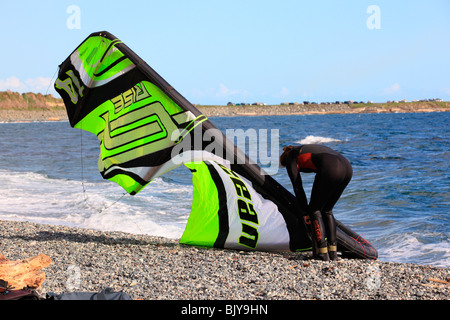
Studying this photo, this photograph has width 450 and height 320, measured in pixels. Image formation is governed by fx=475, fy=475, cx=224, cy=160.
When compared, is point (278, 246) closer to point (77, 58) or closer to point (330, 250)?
point (330, 250)

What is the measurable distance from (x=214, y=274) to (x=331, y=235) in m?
1.66

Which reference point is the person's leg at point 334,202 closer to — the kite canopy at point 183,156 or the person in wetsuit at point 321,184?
the person in wetsuit at point 321,184

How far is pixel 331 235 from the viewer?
600 centimetres

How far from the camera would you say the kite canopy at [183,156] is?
255 inches

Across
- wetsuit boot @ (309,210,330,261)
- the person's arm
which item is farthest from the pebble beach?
the person's arm

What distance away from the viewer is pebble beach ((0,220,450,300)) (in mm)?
4711

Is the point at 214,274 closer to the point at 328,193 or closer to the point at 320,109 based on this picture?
the point at 328,193

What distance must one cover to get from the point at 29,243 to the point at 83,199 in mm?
5236

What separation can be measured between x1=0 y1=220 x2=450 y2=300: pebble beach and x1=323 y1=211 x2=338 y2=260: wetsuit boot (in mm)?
156

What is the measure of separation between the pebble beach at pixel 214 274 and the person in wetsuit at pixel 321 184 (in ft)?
0.88

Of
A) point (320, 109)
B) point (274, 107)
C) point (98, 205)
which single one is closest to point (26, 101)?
point (274, 107)

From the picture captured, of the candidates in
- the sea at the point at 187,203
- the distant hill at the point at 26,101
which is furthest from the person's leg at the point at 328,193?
the distant hill at the point at 26,101

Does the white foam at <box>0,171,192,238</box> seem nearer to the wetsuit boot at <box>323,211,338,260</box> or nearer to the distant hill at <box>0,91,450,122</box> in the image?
the wetsuit boot at <box>323,211,338,260</box>
